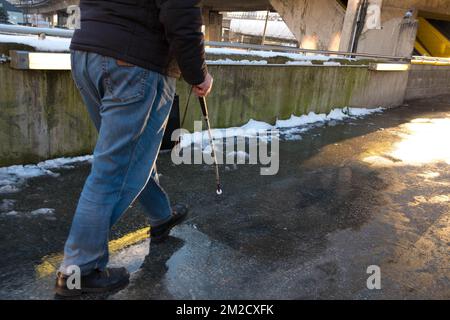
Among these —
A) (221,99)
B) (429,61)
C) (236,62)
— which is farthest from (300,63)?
(429,61)

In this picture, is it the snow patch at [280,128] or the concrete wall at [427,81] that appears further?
the concrete wall at [427,81]

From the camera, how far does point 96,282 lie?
92.3 inches

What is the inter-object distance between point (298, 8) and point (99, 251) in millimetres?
16185

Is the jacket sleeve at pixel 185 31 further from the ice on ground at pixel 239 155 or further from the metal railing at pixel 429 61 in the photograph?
the metal railing at pixel 429 61

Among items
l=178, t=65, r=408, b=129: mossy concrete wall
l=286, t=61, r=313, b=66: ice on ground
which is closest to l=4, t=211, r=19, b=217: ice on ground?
l=178, t=65, r=408, b=129: mossy concrete wall

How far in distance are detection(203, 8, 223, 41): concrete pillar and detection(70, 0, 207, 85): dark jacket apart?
103ft

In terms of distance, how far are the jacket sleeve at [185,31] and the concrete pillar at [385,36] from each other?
1099 centimetres

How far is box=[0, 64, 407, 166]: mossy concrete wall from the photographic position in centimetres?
409

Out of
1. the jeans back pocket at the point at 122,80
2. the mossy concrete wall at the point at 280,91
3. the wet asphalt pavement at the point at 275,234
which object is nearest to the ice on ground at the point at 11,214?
the wet asphalt pavement at the point at 275,234

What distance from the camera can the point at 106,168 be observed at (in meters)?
2.25

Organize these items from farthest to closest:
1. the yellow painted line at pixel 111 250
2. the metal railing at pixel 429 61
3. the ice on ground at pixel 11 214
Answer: the metal railing at pixel 429 61, the ice on ground at pixel 11 214, the yellow painted line at pixel 111 250

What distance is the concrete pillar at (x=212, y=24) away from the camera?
1280 inches
